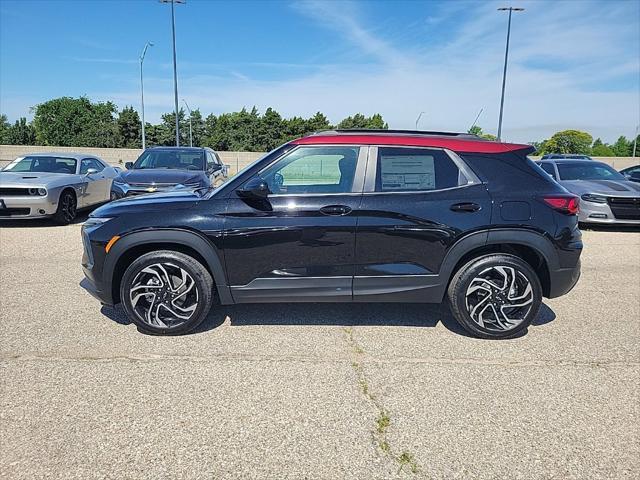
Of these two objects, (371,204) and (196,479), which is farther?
(371,204)

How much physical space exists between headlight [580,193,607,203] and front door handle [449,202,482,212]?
23.0 ft

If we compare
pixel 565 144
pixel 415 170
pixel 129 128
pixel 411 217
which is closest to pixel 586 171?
pixel 415 170

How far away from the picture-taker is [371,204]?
12.4 ft

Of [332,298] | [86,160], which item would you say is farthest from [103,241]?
[86,160]

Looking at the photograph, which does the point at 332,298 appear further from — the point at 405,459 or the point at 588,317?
the point at 588,317

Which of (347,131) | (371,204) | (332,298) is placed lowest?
(332,298)

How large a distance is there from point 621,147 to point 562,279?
364ft

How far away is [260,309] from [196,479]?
235 centimetres

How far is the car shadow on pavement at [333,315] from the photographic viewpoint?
4.23m

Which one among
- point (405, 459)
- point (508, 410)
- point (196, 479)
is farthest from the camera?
point (508, 410)

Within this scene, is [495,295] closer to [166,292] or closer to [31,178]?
[166,292]

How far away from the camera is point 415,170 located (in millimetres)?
3895

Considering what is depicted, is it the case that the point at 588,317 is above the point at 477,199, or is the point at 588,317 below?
below

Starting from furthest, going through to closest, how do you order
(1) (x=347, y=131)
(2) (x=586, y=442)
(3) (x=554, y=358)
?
(1) (x=347, y=131) → (3) (x=554, y=358) → (2) (x=586, y=442)
